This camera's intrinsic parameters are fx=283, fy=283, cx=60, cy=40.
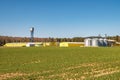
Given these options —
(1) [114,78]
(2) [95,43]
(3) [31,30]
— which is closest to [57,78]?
(1) [114,78]

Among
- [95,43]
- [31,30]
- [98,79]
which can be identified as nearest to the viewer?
[98,79]

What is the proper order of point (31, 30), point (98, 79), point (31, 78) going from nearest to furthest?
point (98, 79) < point (31, 78) < point (31, 30)

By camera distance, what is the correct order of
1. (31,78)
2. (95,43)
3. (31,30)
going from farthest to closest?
(31,30) < (95,43) < (31,78)

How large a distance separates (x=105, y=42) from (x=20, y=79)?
152m

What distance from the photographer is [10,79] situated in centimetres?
1958

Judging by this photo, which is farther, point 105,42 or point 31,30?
point 31,30

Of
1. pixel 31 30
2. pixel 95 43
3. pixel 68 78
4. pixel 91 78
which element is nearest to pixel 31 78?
pixel 68 78

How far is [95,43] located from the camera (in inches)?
6280

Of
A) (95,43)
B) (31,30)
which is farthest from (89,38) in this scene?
(31,30)

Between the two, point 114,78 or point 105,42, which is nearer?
point 114,78

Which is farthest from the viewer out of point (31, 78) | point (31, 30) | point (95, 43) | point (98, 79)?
point (31, 30)

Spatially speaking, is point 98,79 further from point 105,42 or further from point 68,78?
point 105,42

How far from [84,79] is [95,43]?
142m

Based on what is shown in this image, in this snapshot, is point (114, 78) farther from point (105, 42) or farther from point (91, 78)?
point (105, 42)
